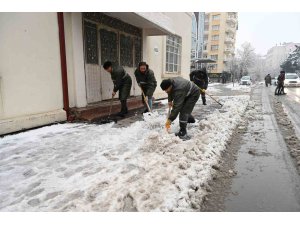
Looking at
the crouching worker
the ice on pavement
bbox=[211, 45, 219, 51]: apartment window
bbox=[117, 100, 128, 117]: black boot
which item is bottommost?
the ice on pavement

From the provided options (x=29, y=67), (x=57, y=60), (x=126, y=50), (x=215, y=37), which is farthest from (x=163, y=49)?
(x=215, y=37)

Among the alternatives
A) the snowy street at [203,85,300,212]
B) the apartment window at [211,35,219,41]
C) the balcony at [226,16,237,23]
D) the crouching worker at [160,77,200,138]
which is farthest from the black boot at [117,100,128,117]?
the balcony at [226,16,237,23]

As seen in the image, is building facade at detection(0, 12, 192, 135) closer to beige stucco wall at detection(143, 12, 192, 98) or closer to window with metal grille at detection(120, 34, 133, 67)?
window with metal grille at detection(120, 34, 133, 67)

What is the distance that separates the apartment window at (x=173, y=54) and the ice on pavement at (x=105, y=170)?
7.50 meters

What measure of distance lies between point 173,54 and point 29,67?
852 centimetres

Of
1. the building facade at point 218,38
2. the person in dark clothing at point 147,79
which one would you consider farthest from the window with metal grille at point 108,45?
the building facade at point 218,38

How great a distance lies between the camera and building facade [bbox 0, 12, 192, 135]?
A: 4602mm

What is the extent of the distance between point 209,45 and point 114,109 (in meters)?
55.3

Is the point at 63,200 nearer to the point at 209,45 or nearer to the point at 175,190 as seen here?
the point at 175,190

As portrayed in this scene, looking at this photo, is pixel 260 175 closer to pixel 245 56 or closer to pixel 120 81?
pixel 120 81

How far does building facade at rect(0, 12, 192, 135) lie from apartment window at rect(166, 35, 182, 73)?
122 inches

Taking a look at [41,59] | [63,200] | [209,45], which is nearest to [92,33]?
[41,59]

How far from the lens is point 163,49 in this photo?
11.1 m

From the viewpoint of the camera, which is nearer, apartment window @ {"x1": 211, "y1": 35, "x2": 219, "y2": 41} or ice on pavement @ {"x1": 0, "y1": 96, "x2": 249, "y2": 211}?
ice on pavement @ {"x1": 0, "y1": 96, "x2": 249, "y2": 211}
